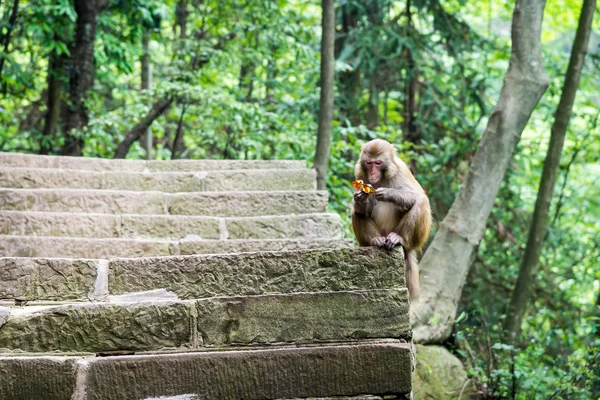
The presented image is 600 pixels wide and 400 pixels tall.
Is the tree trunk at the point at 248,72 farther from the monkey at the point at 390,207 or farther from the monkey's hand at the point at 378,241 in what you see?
the monkey's hand at the point at 378,241

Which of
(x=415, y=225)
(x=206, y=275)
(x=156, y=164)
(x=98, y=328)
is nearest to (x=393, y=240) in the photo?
(x=415, y=225)

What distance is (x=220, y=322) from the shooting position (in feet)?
10.4

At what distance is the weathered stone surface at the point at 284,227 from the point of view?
559 centimetres

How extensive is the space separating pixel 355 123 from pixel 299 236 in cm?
676

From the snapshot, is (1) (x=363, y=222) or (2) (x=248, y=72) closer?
(1) (x=363, y=222)

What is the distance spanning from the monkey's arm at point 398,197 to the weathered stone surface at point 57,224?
7.35 feet

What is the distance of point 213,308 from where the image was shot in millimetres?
3176

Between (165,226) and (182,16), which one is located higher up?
(182,16)

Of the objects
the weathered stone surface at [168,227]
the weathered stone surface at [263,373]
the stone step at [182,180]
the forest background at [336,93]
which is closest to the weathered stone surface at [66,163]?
the stone step at [182,180]

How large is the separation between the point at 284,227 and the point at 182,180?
1.48m

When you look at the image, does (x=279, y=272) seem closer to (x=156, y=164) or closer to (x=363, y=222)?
(x=363, y=222)

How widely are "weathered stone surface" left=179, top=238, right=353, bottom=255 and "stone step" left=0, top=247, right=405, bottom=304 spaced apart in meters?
1.33

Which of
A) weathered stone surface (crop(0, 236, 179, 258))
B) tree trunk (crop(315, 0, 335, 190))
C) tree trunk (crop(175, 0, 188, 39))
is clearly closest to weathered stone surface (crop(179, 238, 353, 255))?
weathered stone surface (crop(0, 236, 179, 258))

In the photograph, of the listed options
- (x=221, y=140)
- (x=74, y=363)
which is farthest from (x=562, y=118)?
(x=74, y=363)
